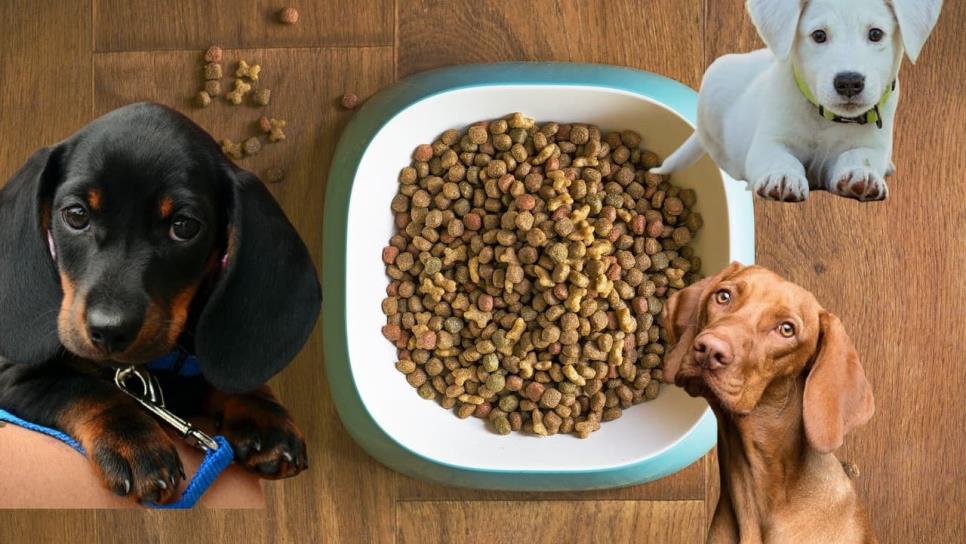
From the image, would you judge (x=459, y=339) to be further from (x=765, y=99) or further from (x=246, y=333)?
(x=765, y=99)

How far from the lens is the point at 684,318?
2.03 feet

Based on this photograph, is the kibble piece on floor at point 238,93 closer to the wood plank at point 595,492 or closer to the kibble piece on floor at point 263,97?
the kibble piece on floor at point 263,97

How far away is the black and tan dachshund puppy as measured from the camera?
0.66m

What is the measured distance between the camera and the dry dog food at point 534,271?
0.96 meters

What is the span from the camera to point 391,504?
107cm

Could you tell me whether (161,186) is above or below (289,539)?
above

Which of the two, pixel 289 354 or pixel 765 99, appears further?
pixel 289 354

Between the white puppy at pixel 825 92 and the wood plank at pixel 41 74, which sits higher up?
the white puppy at pixel 825 92

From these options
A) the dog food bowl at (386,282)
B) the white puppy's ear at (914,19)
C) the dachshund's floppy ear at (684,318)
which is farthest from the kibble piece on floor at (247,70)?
the white puppy's ear at (914,19)

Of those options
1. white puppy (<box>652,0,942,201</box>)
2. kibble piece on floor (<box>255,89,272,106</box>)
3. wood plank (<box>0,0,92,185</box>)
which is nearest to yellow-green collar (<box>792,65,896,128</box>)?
white puppy (<box>652,0,942,201</box>)

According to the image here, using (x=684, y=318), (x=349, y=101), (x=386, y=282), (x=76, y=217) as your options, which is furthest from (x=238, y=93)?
(x=684, y=318)

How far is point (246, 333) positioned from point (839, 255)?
64cm

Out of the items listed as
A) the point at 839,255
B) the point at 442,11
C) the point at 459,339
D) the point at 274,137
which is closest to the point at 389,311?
the point at 459,339

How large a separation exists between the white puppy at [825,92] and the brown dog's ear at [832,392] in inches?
4.0
